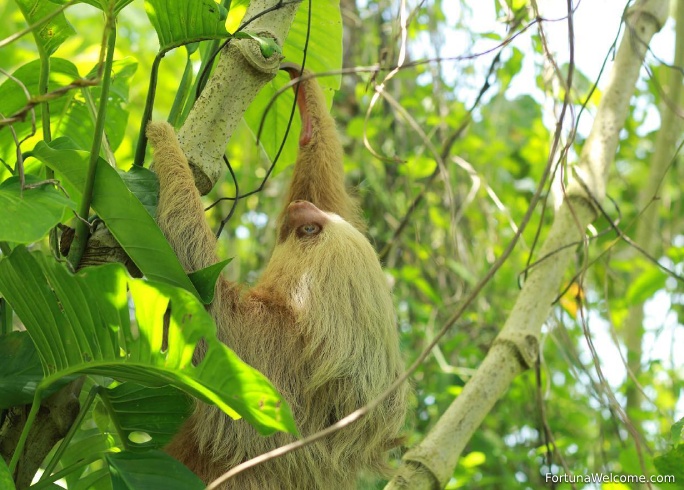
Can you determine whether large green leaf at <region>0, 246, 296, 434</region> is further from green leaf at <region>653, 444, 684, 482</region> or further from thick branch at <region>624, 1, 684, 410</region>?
thick branch at <region>624, 1, 684, 410</region>

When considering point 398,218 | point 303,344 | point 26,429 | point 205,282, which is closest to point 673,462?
point 303,344

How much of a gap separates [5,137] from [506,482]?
3317mm

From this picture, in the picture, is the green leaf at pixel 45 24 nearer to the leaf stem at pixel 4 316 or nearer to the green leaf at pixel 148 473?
the leaf stem at pixel 4 316

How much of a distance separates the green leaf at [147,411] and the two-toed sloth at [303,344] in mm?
149

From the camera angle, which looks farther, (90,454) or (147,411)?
(90,454)

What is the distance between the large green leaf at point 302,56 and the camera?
3061 mm

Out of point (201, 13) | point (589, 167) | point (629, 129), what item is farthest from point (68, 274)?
point (629, 129)

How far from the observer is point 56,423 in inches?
83.8

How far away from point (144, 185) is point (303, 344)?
0.86 m

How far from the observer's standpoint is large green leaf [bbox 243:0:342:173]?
3.06m

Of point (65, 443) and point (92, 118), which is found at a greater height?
point (92, 118)

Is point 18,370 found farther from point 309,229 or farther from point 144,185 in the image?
point 309,229

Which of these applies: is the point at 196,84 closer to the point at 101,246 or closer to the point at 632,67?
the point at 101,246

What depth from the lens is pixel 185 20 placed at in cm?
211
